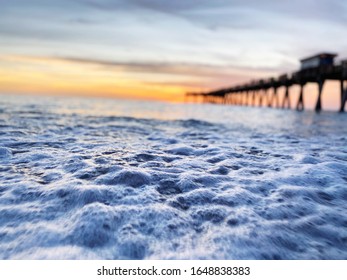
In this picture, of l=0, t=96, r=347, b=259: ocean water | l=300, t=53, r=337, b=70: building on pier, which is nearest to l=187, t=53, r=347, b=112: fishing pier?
l=300, t=53, r=337, b=70: building on pier

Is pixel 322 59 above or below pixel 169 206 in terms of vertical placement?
above

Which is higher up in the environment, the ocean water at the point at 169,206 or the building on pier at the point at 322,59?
the building on pier at the point at 322,59

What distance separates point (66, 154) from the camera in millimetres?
4828

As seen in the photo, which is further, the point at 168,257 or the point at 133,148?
the point at 133,148

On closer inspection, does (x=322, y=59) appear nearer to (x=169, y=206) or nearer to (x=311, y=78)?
(x=311, y=78)

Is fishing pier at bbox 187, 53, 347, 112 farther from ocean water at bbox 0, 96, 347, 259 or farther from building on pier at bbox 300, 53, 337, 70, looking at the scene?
ocean water at bbox 0, 96, 347, 259

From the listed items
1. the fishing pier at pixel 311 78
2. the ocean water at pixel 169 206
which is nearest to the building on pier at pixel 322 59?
the fishing pier at pixel 311 78

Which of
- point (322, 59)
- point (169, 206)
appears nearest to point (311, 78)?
point (322, 59)

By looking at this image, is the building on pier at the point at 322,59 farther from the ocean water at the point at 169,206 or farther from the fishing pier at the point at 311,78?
the ocean water at the point at 169,206

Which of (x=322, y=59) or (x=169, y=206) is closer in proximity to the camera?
(x=169, y=206)
